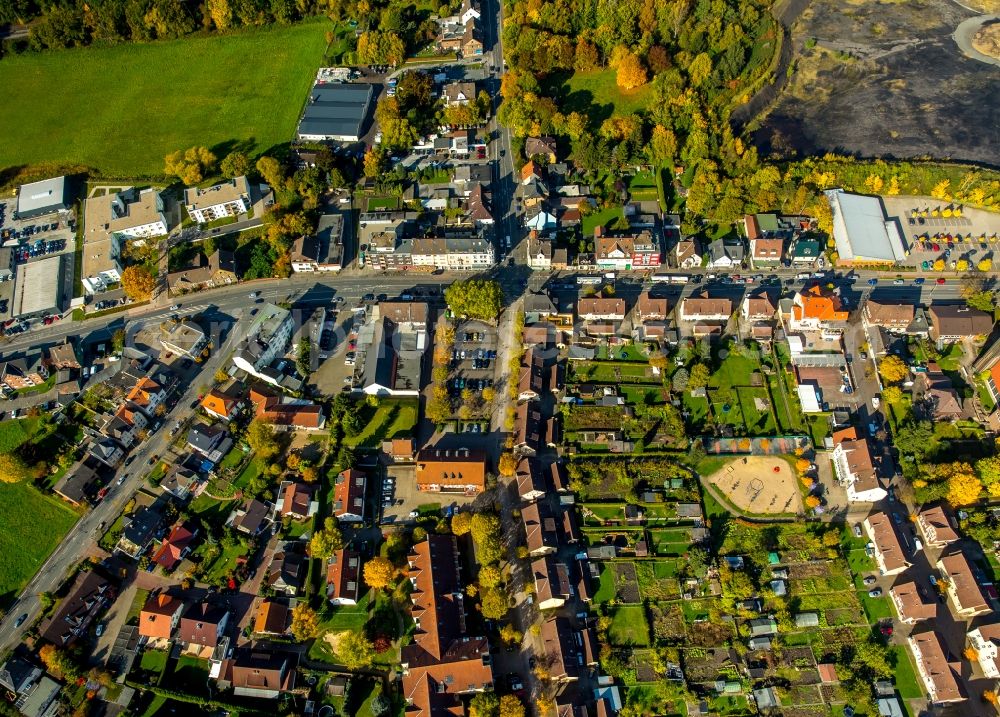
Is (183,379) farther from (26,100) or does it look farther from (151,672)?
(26,100)

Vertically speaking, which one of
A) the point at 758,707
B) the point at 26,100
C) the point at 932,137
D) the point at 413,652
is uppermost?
the point at 26,100

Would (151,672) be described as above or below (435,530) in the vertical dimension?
below

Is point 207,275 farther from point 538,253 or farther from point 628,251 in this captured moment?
point 628,251

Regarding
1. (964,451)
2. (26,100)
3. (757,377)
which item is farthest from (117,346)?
(964,451)

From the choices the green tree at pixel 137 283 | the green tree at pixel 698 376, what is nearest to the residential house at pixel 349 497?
the green tree at pixel 698 376

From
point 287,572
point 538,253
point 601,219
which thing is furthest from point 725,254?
point 287,572

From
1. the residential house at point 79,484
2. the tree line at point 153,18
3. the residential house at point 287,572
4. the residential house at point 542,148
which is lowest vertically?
the residential house at point 287,572

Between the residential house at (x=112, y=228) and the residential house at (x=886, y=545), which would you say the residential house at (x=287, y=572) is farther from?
the residential house at (x=886, y=545)
